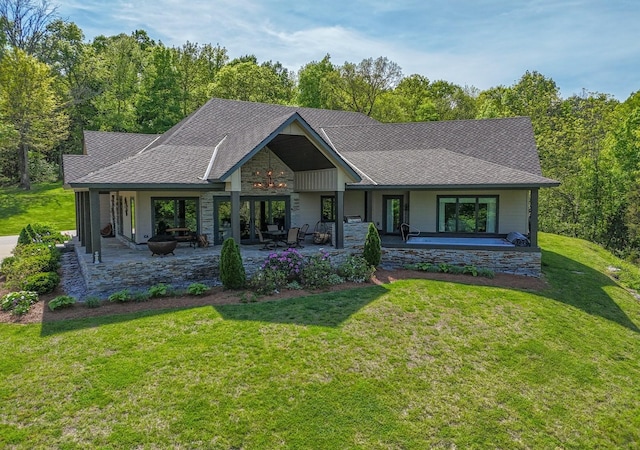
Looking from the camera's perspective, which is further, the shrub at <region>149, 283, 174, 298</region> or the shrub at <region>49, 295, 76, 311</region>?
the shrub at <region>149, 283, 174, 298</region>

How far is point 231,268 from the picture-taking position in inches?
460

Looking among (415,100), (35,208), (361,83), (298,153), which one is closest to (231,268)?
(298,153)

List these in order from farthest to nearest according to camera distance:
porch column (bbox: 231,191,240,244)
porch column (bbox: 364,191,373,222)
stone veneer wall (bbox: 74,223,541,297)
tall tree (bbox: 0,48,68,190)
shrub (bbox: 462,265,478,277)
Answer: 1. tall tree (bbox: 0,48,68,190)
2. porch column (bbox: 364,191,373,222)
3. shrub (bbox: 462,265,478,277)
4. porch column (bbox: 231,191,240,244)
5. stone veneer wall (bbox: 74,223,541,297)

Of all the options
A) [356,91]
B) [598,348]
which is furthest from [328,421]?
[356,91]

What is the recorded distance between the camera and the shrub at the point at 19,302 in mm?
9750

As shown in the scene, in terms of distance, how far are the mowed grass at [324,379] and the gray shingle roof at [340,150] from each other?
217 inches

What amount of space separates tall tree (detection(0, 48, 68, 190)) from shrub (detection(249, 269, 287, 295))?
32.4 meters

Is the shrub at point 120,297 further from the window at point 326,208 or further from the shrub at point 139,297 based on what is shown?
the window at point 326,208

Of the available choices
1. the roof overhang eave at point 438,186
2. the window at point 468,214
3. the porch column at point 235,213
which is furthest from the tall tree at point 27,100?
the window at point 468,214

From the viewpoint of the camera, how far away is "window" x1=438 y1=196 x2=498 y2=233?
17.2 metres

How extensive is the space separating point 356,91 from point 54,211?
29.3m

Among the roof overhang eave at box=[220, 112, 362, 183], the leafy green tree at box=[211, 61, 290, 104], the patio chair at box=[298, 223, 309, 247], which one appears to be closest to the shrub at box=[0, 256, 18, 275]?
the roof overhang eave at box=[220, 112, 362, 183]

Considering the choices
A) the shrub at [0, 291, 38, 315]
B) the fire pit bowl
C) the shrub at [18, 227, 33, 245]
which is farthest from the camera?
the shrub at [18, 227, 33, 245]

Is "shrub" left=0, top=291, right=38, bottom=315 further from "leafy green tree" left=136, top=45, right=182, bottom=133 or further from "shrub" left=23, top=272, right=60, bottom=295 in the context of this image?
"leafy green tree" left=136, top=45, right=182, bottom=133
